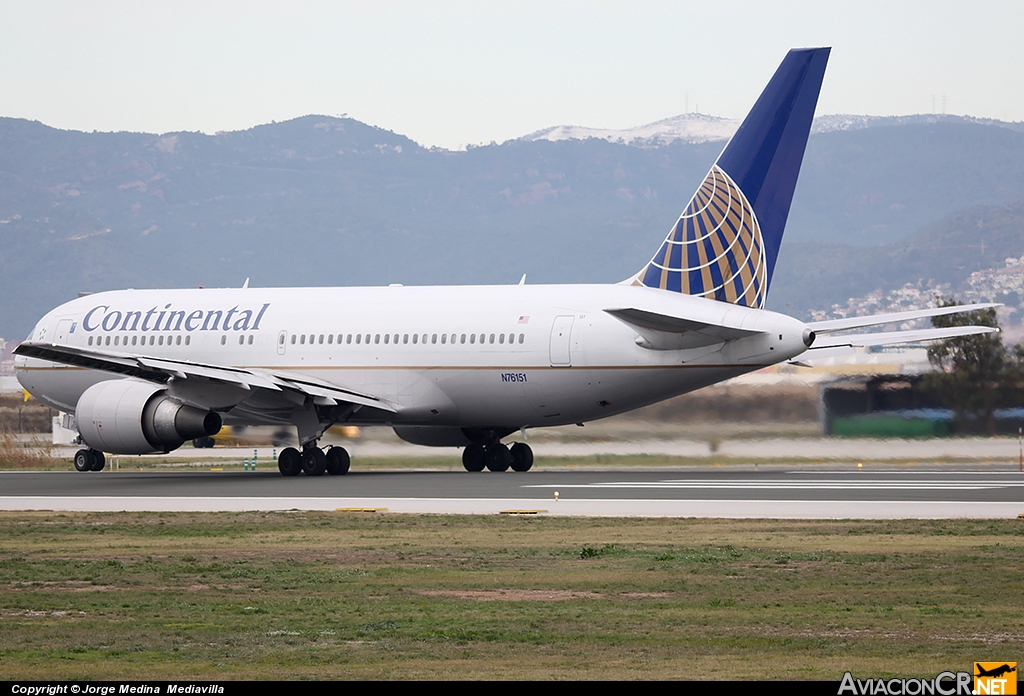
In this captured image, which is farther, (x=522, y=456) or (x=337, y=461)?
(x=522, y=456)

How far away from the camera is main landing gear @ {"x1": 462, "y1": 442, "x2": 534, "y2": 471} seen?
38.2m

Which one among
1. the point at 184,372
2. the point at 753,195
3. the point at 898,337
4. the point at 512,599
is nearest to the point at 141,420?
the point at 184,372

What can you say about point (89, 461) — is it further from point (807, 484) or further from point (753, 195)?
point (807, 484)

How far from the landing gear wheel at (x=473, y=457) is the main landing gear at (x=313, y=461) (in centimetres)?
342

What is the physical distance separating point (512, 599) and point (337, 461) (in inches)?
875

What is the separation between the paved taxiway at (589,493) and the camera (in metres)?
24.1

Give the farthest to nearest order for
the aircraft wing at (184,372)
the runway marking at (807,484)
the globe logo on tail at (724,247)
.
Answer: the aircraft wing at (184,372) < the globe logo on tail at (724,247) < the runway marking at (807,484)

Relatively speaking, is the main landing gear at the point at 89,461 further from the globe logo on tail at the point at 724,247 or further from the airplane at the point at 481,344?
the globe logo on tail at the point at 724,247

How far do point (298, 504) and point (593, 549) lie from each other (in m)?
9.48

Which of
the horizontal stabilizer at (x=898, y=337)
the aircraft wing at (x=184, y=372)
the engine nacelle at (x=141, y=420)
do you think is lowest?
the engine nacelle at (x=141, y=420)

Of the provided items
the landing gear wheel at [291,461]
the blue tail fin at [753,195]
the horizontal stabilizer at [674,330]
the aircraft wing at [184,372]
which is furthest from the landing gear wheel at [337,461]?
the blue tail fin at [753,195]

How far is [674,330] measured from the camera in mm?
32469

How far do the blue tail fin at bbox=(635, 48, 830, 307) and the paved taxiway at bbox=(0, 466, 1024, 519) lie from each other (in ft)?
14.3

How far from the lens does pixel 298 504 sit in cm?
2655
